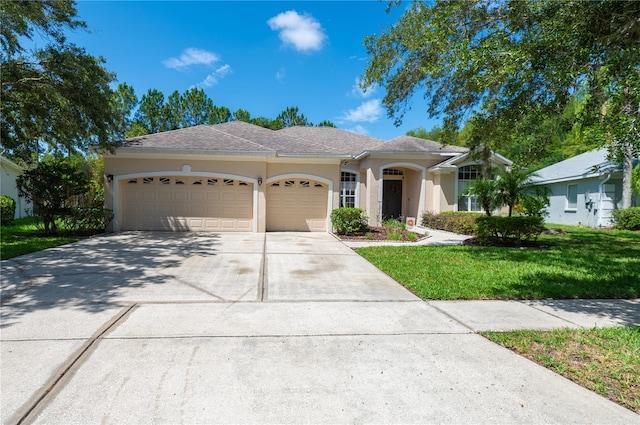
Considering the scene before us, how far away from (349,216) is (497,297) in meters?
7.87

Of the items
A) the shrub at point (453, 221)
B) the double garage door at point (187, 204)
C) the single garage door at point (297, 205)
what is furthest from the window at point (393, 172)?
the double garage door at point (187, 204)

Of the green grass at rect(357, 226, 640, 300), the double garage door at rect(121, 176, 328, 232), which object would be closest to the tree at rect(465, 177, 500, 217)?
the green grass at rect(357, 226, 640, 300)

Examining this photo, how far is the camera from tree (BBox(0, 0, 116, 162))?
9617mm

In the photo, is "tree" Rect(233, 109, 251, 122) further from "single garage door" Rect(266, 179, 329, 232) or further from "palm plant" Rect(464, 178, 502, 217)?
"palm plant" Rect(464, 178, 502, 217)

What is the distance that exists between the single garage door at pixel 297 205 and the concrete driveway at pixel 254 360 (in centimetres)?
839

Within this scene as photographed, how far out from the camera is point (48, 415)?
7.36ft

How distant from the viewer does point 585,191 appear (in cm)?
1791

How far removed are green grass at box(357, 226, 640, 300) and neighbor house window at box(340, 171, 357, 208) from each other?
25.7 ft

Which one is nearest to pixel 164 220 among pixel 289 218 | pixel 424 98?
pixel 289 218

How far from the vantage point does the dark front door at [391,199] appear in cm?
1912

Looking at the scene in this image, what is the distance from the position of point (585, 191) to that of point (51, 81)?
24.6 m

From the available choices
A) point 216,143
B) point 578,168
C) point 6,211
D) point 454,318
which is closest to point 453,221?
point 578,168

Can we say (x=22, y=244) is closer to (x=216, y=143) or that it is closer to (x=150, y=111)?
(x=216, y=143)

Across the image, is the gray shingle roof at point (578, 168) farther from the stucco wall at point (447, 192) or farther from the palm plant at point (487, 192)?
the palm plant at point (487, 192)
